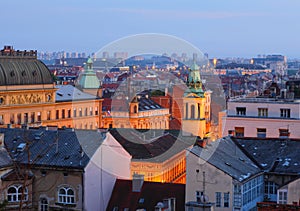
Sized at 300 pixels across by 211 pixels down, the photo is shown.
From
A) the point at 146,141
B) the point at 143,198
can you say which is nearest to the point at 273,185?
the point at 143,198

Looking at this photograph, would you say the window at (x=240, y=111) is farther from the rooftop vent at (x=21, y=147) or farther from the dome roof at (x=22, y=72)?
the dome roof at (x=22, y=72)

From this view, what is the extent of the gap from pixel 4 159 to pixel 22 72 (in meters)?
32.9

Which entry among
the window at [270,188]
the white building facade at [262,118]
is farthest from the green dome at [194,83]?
the window at [270,188]

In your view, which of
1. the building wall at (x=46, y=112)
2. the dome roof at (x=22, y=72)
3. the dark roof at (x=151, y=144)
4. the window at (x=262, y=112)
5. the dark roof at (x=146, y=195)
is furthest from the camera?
the building wall at (x=46, y=112)

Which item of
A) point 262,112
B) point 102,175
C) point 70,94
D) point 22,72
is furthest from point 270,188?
point 70,94

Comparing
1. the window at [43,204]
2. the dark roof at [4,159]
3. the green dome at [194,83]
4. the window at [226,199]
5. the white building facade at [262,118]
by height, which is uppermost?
the green dome at [194,83]

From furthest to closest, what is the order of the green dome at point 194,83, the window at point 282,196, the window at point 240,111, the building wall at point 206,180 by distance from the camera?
the green dome at point 194,83 < the window at point 240,111 < the building wall at point 206,180 < the window at point 282,196

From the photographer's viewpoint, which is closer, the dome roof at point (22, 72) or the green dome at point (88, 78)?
the dome roof at point (22, 72)

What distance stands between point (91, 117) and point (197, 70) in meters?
12.7

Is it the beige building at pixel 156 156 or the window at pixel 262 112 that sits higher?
the window at pixel 262 112

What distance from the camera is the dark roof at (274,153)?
1448 inches

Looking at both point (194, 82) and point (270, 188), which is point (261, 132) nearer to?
point (270, 188)

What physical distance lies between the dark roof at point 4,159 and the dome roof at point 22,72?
29.7 meters

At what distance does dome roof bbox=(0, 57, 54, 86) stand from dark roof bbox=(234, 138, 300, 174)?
3421cm
